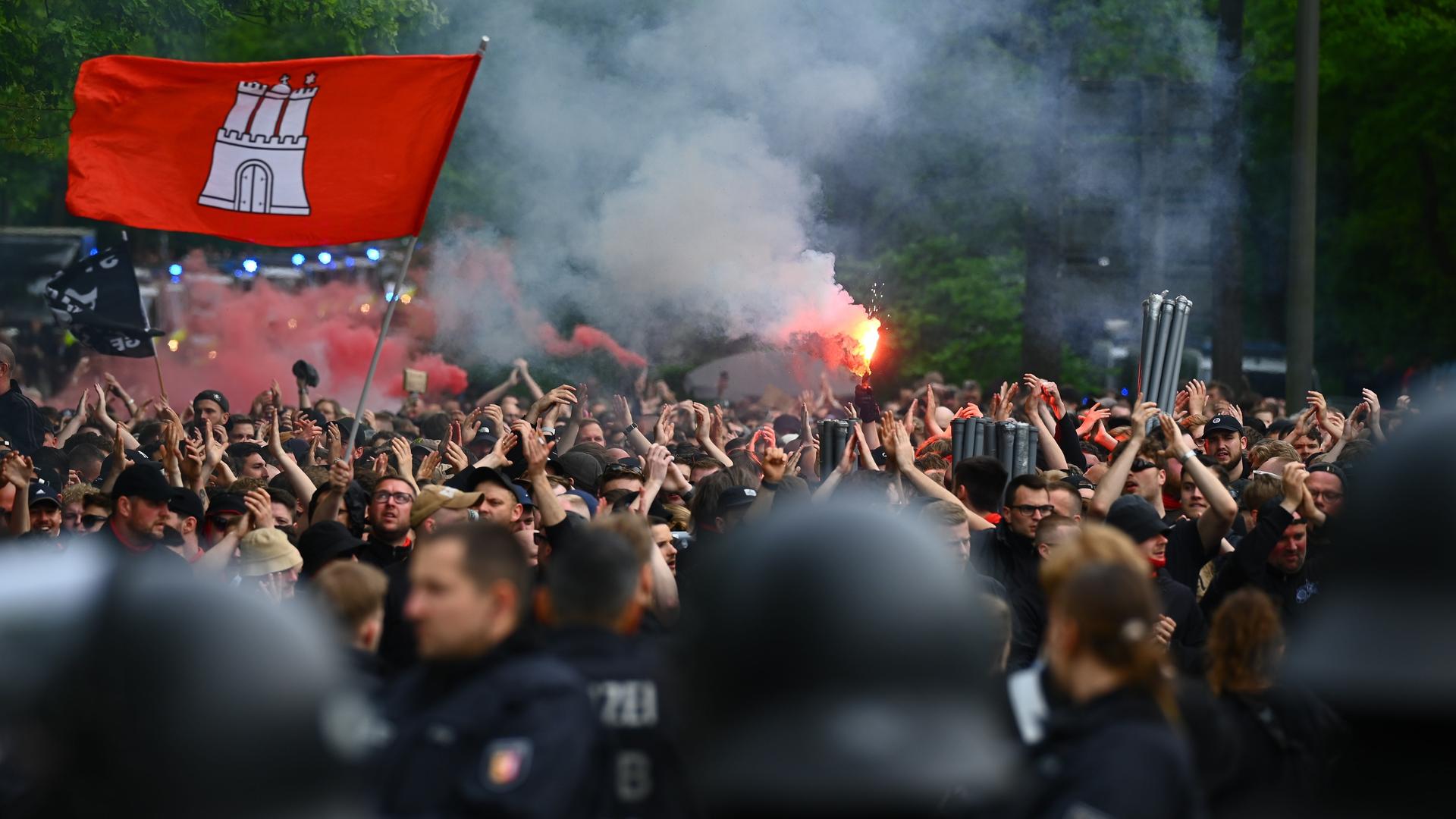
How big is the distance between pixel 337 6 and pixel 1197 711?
12.6 meters

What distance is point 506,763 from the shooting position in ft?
10.2

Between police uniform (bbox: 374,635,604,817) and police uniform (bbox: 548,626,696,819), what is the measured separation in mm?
123

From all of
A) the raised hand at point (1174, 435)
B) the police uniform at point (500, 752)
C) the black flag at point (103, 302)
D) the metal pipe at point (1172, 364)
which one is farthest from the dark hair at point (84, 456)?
the police uniform at point (500, 752)

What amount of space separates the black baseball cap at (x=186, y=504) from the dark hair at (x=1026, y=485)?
10.9 feet

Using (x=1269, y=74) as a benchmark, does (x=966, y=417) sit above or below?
below

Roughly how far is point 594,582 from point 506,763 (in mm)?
525

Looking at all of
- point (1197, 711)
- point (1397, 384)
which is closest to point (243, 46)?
point (1397, 384)

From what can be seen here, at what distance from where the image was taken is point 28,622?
2445 millimetres

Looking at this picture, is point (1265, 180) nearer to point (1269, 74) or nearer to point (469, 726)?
point (1269, 74)

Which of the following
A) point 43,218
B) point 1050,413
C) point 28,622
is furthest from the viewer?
point 43,218

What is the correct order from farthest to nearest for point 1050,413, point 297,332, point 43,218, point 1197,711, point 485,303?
1. point 43,218
2. point 297,332
3. point 485,303
4. point 1050,413
5. point 1197,711

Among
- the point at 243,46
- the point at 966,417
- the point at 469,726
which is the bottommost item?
the point at 469,726

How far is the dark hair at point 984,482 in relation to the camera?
784 centimetres

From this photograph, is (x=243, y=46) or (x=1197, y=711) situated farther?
(x=243, y=46)
